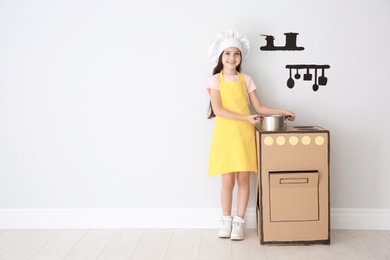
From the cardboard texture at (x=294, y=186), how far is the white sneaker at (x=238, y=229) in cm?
15

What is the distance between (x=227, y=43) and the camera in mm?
2426

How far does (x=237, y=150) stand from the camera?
2434 millimetres

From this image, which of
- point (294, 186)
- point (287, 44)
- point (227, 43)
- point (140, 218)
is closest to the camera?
point (294, 186)

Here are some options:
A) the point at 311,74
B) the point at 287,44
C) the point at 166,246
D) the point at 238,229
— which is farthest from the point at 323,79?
the point at 166,246

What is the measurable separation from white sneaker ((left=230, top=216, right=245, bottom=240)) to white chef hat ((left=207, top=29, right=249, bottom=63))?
96 centimetres

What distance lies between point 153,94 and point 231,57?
54 cm

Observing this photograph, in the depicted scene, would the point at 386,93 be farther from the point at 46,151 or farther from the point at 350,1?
Answer: the point at 46,151

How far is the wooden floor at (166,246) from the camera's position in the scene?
224 centimetres

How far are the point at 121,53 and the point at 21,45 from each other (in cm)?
63

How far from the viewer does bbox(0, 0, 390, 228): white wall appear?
2.55 m

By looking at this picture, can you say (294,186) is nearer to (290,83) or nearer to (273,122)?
(273,122)

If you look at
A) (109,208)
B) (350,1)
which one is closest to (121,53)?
(109,208)

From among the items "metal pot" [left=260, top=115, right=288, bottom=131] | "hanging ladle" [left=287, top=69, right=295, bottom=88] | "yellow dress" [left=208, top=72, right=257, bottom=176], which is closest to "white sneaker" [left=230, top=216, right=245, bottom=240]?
"yellow dress" [left=208, top=72, right=257, bottom=176]

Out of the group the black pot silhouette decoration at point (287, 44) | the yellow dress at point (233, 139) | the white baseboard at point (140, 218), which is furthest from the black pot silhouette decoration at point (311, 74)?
the white baseboard at point (140, 218)
